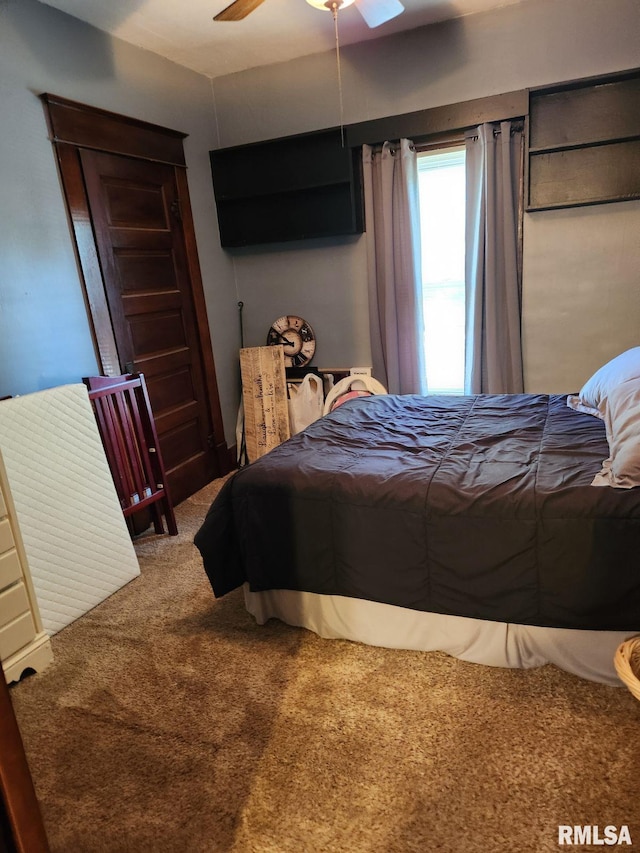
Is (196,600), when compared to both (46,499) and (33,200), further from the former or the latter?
(33,200)

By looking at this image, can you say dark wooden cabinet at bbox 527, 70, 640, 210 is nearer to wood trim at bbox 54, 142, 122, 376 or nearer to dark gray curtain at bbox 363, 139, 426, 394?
dark gray curtain at bbox 363, 139, 426, 394

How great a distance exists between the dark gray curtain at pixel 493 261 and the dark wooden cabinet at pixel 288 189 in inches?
29.2

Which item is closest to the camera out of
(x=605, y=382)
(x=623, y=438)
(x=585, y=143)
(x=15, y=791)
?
(x=15, y=791)

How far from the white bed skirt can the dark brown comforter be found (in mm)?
64

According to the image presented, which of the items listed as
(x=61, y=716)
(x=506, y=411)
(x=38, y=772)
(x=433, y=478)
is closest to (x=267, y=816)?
(x=38, y=772)

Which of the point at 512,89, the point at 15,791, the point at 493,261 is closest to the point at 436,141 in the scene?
the point at 512,89

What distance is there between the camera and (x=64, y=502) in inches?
90.1

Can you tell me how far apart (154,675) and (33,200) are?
7.04 feet

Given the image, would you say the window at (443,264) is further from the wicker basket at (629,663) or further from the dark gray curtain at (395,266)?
the wicker basket at (629,663)

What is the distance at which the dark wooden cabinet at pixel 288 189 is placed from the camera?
3.46 meters

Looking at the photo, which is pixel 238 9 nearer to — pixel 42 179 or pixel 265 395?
pixel 42 179

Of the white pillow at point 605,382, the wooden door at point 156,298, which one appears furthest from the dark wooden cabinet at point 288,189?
the white pillow at point 605,382

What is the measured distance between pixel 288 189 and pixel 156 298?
46.5 inches

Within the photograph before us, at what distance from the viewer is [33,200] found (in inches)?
97.1
